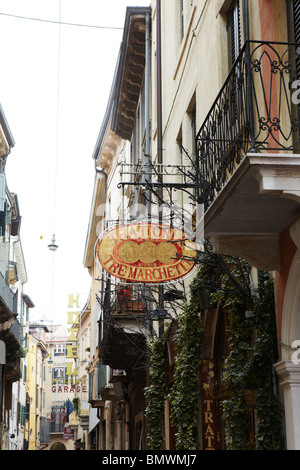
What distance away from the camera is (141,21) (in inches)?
833

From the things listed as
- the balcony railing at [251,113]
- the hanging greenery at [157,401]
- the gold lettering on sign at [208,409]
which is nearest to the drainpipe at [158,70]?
the hanging greenery at [157,401]

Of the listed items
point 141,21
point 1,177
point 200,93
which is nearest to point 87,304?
point 1,177

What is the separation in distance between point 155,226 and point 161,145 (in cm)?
555

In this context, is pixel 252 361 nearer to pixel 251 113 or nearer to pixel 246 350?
pixel 246 350

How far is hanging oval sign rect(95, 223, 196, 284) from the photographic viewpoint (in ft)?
39.3

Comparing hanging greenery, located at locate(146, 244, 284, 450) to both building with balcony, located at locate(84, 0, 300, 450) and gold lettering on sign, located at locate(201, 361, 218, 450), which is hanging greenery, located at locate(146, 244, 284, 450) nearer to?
building with balcony, located at locate(84, 0, 300, 450)

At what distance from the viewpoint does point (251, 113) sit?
7.06 m

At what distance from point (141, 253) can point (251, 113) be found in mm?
5458

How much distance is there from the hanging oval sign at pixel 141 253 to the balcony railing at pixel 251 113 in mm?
2718

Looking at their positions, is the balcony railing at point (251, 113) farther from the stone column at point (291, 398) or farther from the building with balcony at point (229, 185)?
the stone column at point (291, 398)

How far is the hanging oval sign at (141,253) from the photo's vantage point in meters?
12.0

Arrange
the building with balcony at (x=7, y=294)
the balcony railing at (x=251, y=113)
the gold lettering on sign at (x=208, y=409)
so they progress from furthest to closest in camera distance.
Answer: the building with balcony at (x=7, y=294), the gold lettering on sign at (x=208, y=409), the balcony railing at (x=251, y=113)

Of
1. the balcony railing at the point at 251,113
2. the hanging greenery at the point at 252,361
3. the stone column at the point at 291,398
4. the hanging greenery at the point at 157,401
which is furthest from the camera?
the hanging greenery at the point at 157,401
